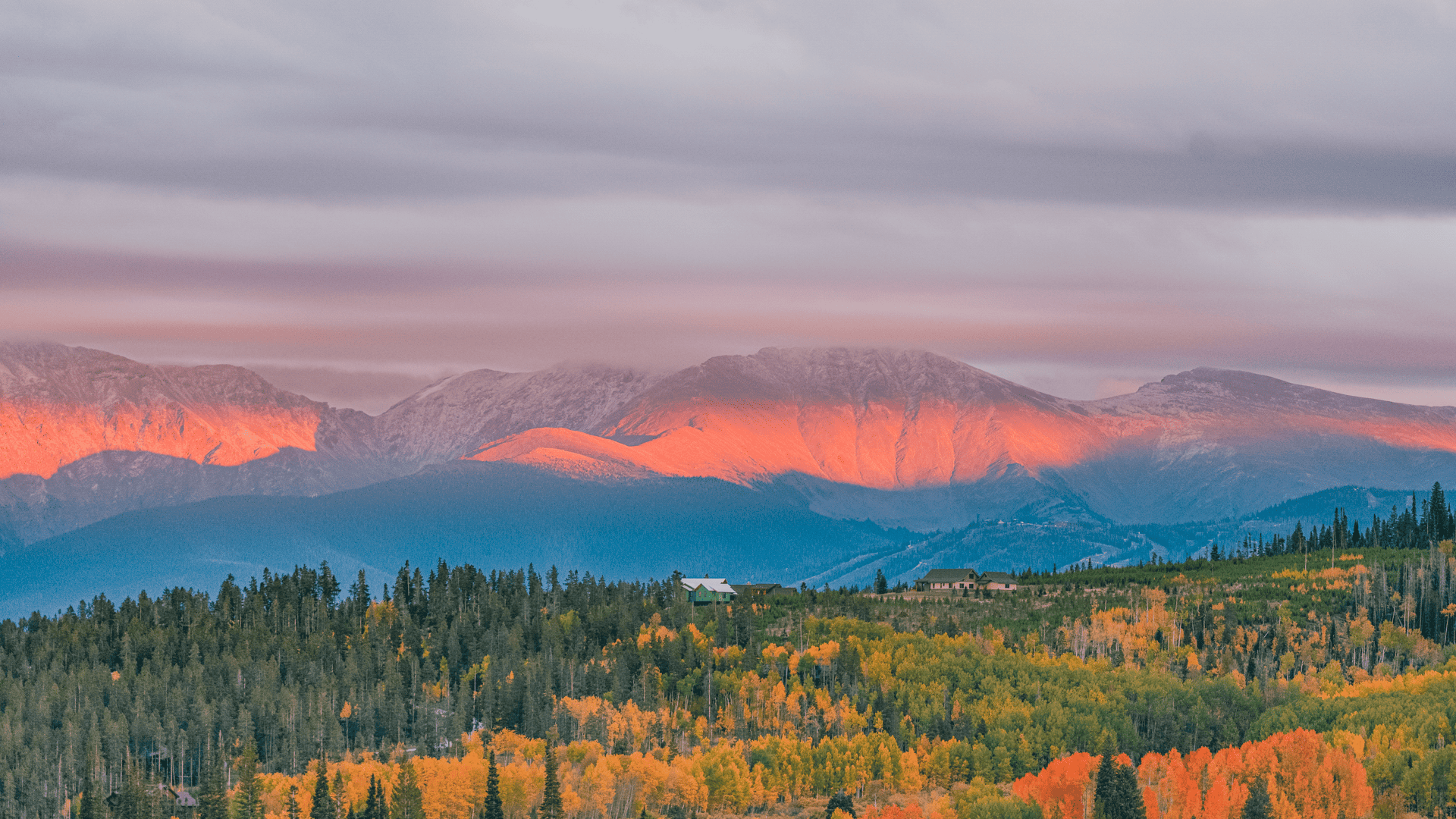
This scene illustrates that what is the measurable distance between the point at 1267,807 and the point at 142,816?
127 metres

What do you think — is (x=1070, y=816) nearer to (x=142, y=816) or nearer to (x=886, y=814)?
(x=886, y=814)

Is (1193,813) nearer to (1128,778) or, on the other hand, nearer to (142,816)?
(1128,778)

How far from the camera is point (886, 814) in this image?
196m

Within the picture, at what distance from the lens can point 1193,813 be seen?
198250 millimetres

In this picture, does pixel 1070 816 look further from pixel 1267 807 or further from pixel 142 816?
pixel 142 816

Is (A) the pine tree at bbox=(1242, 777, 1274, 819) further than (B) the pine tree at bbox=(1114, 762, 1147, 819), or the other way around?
(B) the pine tree at bbox=(1114, 762, 1147, 819)

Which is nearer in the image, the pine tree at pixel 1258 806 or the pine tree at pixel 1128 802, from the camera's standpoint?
the pine tree at pixel 1258 806

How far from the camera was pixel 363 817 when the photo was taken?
651ft

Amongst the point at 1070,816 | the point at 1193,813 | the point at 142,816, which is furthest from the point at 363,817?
the point at 1193,813

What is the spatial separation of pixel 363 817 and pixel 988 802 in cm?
7061

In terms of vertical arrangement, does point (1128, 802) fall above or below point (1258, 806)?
above

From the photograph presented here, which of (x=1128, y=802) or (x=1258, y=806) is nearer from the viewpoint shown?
(x=1258, y=806)

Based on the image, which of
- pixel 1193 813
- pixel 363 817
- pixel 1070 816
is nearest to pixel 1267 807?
pixel 1193 813

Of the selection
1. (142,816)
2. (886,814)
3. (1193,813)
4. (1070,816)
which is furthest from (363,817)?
(1193,813)
